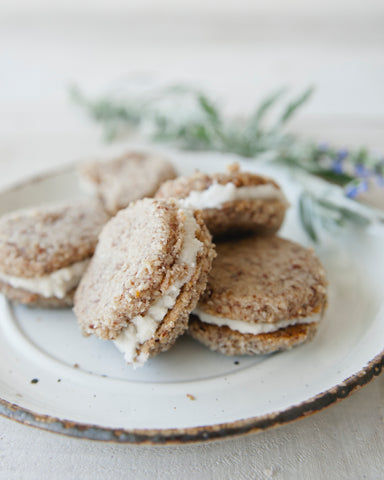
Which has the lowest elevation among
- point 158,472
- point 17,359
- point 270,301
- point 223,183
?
point 158,472

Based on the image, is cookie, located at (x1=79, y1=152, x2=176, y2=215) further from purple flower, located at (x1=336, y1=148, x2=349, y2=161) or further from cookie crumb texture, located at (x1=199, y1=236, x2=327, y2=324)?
purple flower, located at (x1=336, y1=148, x2=349, y2=161)

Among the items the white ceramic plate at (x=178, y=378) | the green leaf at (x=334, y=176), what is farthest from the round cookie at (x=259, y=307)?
the green leaf at (x=334, y=176)

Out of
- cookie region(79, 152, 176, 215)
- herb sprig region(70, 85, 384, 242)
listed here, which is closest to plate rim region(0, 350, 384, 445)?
herb sprig region(70, 85, 384, 242)

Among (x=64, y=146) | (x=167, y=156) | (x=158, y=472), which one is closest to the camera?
(x=158, y=472)

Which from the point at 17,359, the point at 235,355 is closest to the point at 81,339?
the point at 17,359

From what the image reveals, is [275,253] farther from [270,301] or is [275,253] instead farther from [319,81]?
[319,81]

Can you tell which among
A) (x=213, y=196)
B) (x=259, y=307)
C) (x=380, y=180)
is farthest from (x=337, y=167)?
(x=259, y=307)
